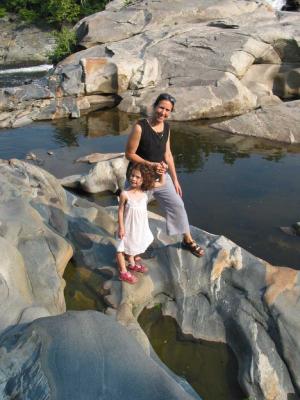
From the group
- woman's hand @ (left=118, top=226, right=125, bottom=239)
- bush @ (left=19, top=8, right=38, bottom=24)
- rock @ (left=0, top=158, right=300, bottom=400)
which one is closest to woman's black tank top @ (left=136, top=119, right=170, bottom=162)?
woman's hand @ (left=118, top=226, right=125, bottom=239)

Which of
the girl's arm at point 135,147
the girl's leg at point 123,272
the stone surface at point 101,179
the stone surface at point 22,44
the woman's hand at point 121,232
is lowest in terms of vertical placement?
the stone surface at point 22,44

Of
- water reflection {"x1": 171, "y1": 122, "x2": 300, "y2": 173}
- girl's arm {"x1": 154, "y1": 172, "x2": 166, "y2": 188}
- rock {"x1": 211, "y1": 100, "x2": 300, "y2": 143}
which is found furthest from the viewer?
rock {"x1": 211, "y1": 100, "x2": 300, "y2": 143}

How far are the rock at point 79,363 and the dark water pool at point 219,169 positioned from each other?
4171mm

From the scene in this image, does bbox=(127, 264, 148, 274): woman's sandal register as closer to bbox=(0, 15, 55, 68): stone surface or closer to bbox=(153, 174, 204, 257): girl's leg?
bbox=(153, 174, 204, 257): girl's leg

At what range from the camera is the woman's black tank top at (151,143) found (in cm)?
496

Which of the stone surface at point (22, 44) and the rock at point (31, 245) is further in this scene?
the stone surface at point (22, 44)

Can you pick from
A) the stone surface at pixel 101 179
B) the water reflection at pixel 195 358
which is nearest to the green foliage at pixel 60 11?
the stone surface at pixel 101 179

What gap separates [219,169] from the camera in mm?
10609

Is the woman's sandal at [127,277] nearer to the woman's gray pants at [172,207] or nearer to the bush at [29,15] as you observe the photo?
the woman's gray pants at [172,207]

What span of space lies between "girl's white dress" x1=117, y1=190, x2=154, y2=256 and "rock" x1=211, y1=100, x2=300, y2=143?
8241 millimetres

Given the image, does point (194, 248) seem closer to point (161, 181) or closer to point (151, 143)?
point (161, 181)

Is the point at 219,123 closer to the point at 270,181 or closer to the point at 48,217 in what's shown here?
the point at 270,181

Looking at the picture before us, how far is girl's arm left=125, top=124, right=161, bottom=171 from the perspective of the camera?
4926 mm

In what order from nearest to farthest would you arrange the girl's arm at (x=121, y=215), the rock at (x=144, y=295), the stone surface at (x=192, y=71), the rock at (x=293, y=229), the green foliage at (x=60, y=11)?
the rock at (x=144, y=295)
the girl's arm at (x=121, y=215)
the rock at (x=293, y=229)
the stone surface at (x=192, y=71)
the green foliage at (x=60, y=11)
